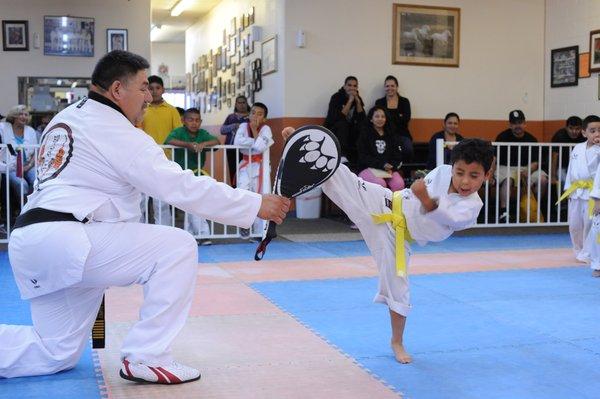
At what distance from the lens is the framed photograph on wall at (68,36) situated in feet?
35.2

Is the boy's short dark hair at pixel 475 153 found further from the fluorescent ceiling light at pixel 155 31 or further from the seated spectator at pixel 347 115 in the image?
the fluorescent ceiling light at pixel 155 31

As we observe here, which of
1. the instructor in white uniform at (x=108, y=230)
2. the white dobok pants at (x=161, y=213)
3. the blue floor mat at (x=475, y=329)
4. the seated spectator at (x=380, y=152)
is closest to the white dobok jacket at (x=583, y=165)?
the blue floor mat at (x=475, y=329)

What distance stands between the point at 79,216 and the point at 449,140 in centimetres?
611

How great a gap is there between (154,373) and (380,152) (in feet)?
17.4

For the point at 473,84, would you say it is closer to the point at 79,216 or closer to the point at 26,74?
the point at 26,74

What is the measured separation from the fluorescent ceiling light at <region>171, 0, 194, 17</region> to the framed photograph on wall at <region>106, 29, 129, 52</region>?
2.49 m

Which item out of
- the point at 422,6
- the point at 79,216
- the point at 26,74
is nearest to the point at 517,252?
the point at 422,6

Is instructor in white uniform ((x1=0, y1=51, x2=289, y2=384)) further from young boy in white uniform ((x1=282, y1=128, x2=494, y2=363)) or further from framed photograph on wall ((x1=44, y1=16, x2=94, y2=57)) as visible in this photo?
framed photograph on wall ((x1=44, y1=16, x2=94, y2=57))

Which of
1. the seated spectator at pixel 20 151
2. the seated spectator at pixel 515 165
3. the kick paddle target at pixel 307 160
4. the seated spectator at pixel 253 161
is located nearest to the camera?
the kick paddle target at pixel 307 160

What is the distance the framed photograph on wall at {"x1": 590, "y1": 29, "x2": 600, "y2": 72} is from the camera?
9.02 meters

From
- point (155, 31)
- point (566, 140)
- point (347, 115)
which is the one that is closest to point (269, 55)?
point (347, 115)

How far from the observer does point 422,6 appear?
9.52 metres

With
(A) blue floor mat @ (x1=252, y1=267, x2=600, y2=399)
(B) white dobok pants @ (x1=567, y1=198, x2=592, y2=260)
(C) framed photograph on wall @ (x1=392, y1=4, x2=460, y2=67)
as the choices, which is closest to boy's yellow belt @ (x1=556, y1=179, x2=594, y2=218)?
(B) white dobok pants @ (x1=567, y1=198, x2=592, y2=260)

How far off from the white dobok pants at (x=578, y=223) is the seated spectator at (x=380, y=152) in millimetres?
1923
